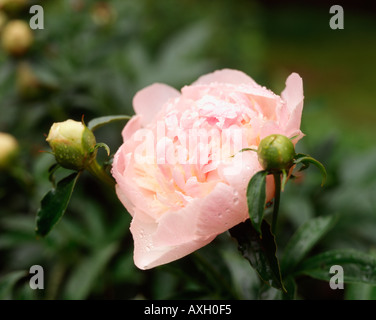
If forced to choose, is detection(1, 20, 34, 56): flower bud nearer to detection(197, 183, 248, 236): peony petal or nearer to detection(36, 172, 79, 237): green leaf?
detection(36, 172, 79, 237): green leaf

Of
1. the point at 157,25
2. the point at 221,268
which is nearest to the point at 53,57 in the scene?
the point at 221,268

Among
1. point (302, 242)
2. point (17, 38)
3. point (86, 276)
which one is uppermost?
point (17, 38)

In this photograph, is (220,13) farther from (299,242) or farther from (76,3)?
(299,242)

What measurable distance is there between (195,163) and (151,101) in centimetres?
17

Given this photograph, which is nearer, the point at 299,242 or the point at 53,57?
the point at 299,242

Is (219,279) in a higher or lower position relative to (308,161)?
lower

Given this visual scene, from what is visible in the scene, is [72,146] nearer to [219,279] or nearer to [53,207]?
[53,207]

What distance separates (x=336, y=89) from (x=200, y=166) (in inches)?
149

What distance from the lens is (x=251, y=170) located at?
1.83ft

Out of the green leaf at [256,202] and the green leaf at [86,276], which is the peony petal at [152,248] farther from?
the green leaf at [86,276]

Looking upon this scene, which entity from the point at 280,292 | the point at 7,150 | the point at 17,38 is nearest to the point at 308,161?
the point at 280,292

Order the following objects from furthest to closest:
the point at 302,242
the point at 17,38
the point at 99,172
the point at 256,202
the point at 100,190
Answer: the point at 100,190 < the point at 17,38 < the point at 302,242 < the point at 99,172 < the point at 256,202

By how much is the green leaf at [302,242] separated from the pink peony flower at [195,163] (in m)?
0.20

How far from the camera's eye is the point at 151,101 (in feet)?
2.31
